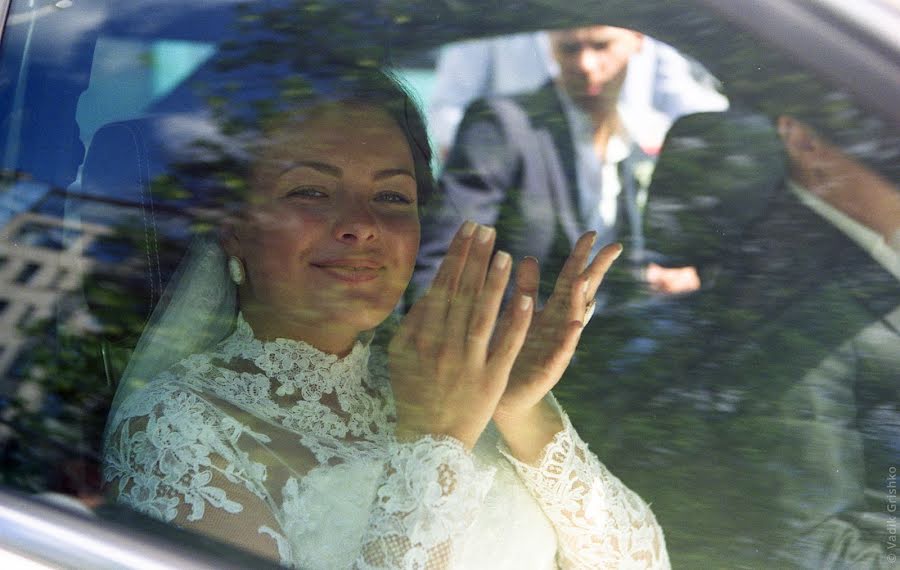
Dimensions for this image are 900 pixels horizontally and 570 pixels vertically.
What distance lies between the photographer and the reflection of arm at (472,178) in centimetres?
165

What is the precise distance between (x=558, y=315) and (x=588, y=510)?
0.55 meters

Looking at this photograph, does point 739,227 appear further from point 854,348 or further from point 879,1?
point 879,1

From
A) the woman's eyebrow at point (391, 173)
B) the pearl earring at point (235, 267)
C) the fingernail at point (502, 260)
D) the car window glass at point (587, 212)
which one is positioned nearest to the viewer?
the car window glass at point (587, 212)

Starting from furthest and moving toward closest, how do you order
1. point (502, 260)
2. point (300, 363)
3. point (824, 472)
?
1. point (300, 363)
2. point (502, 260)
3. point (824, 472)

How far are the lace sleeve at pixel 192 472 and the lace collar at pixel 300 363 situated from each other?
0.43 feet

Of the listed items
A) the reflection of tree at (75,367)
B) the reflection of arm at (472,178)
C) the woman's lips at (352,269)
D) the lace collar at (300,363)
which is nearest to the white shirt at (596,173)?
the reflection of arm at (472,178)

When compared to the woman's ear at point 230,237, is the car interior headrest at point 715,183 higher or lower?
higher

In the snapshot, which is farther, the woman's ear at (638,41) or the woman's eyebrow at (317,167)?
the woman's eyebrow at (317,167)

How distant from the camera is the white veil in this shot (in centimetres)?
171

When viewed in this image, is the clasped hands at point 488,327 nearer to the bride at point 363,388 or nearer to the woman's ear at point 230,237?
the bride at point 363,388

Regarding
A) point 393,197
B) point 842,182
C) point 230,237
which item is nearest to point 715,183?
point 842,182

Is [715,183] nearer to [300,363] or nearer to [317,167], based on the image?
[317,167]

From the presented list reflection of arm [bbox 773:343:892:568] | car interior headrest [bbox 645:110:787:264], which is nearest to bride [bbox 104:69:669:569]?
car interior headrest [bbox 645:110:787:264]

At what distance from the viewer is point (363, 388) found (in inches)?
80.3
